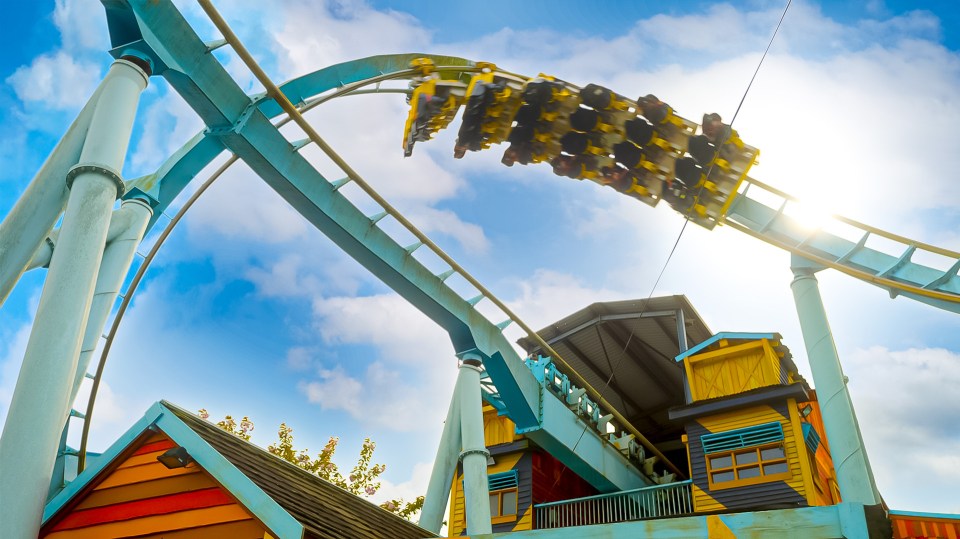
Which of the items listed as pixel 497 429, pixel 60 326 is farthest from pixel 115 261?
pixel 497 429

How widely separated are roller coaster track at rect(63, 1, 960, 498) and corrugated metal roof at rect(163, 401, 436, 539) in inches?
128

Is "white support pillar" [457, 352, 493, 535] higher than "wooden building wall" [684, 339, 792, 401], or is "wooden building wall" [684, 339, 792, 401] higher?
"wooden building wall" [684, 339, 792, 401]

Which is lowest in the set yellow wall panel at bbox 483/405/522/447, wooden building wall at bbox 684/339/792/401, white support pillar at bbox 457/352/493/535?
white support pillar at bbox 457/352/493/535

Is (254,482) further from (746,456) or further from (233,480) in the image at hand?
(746,456)

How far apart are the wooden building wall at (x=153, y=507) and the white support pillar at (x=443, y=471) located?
5.33 metres

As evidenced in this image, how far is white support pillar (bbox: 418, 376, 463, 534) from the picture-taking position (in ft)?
37.6

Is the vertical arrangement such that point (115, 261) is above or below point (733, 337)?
below

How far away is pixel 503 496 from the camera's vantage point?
1798 cm

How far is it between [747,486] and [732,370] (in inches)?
114

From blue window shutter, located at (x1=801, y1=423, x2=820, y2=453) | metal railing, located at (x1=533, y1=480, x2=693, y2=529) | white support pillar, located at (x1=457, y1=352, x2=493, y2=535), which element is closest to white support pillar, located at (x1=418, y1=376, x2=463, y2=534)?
white support pillar, located at (x1=457, y1=352, x2=493, y2=535)

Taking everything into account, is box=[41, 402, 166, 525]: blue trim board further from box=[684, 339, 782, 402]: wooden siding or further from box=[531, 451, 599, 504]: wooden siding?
box=[684, 339, 782, 402]: wooden siding

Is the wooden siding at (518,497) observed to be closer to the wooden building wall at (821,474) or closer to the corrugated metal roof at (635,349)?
the corrugated metal roof at (635,349)

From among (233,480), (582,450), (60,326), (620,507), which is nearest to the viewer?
(60,326)

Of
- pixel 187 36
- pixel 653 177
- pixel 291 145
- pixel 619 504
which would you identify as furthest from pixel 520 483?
pixel 187 36
